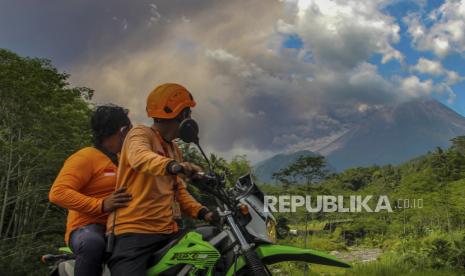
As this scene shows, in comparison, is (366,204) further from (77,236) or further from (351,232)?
(77,236)

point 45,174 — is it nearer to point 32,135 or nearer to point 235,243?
point 32,135

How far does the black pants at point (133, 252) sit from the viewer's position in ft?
8.83

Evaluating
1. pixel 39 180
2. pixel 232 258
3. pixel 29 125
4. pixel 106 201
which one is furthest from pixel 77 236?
pixel 39 180

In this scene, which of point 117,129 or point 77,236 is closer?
point 77,236

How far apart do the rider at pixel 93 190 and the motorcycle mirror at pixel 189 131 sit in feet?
2.22

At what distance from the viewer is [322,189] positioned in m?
28.3

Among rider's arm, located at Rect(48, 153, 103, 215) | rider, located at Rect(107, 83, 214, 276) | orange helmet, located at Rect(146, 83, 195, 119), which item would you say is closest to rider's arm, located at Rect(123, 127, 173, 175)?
rider, located at Rect(107, 83, 214, 276)

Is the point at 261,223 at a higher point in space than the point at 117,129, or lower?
lower

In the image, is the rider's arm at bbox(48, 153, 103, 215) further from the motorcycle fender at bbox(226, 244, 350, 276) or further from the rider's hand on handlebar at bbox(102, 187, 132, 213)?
the motorcycle fender at bbox(226, 244, 350, 276)

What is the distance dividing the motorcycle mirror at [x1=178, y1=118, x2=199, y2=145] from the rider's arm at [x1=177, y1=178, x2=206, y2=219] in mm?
1052

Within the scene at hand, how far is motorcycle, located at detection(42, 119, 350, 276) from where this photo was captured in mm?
2482

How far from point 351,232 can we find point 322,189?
23803 mm

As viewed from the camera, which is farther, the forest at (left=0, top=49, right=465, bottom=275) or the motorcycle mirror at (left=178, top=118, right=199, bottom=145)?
the forest at (left=0, top=49, right=465, bottom=275)

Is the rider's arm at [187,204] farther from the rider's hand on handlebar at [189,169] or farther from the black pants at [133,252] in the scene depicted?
the rider's hand on handlebar at [189,169]
